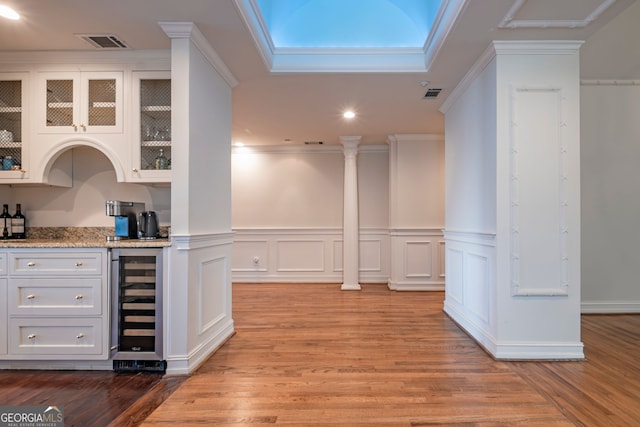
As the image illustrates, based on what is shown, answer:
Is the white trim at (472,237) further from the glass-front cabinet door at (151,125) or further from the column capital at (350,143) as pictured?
the glass-front cabinet door at (151,125)

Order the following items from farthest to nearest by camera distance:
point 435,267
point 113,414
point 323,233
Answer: point 323,233, point 435,267, point 113,414

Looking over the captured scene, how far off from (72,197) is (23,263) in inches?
31.1

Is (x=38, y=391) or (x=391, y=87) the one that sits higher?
(x=391, y=87)

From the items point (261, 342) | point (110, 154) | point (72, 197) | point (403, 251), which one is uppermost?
point (110, 154)

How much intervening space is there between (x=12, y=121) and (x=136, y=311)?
1945mm

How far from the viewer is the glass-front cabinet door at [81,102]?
2.83 metres

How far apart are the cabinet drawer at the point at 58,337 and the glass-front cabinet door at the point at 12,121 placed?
4.21 ft

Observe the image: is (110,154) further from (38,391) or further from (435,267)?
(435,267)

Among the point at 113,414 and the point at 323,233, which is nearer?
the point at 113,414

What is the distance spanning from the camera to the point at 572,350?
2760mm

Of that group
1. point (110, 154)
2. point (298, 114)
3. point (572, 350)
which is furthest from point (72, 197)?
point (572, 350)

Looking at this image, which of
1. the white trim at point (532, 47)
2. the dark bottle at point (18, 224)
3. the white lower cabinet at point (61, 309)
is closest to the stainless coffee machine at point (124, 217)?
the white lower cabinet at point (61, 309)

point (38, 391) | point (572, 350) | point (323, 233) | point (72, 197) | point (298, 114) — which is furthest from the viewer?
point (323, 233)

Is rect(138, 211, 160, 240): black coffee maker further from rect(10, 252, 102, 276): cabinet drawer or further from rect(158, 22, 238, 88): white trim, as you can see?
rect(158, 22, 238, 88): white trim
